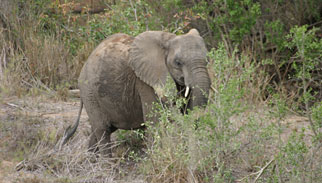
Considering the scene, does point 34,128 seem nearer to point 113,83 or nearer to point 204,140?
point 113,83

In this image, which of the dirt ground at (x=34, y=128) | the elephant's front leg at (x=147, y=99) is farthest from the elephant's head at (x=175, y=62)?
the dirt ground at (x=34, y=128)

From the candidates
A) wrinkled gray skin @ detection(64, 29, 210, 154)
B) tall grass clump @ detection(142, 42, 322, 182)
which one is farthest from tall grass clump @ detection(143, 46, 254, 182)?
wrinkled gray skin @ detection(64, 29, 210, 154)

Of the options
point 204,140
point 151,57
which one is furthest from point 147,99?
point 204,140

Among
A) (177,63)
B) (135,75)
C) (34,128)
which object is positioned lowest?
(34,128)

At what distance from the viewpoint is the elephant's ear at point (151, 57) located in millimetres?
5758

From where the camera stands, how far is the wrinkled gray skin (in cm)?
552

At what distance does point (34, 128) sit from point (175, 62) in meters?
2.36

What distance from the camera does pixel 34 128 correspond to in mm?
6926

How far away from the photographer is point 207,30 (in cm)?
1038

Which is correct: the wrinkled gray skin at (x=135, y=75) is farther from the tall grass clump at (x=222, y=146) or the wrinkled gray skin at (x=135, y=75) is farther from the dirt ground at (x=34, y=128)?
the dirt ground at (x=34, y=128)

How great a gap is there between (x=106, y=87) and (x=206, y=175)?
183cm

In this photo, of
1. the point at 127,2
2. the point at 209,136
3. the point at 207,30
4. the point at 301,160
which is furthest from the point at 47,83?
the point at 301,160

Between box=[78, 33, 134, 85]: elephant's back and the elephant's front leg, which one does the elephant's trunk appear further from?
box=[78, 33, 134, 85]: elephant's back

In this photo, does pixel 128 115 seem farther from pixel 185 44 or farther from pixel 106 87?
pixel 185 44
